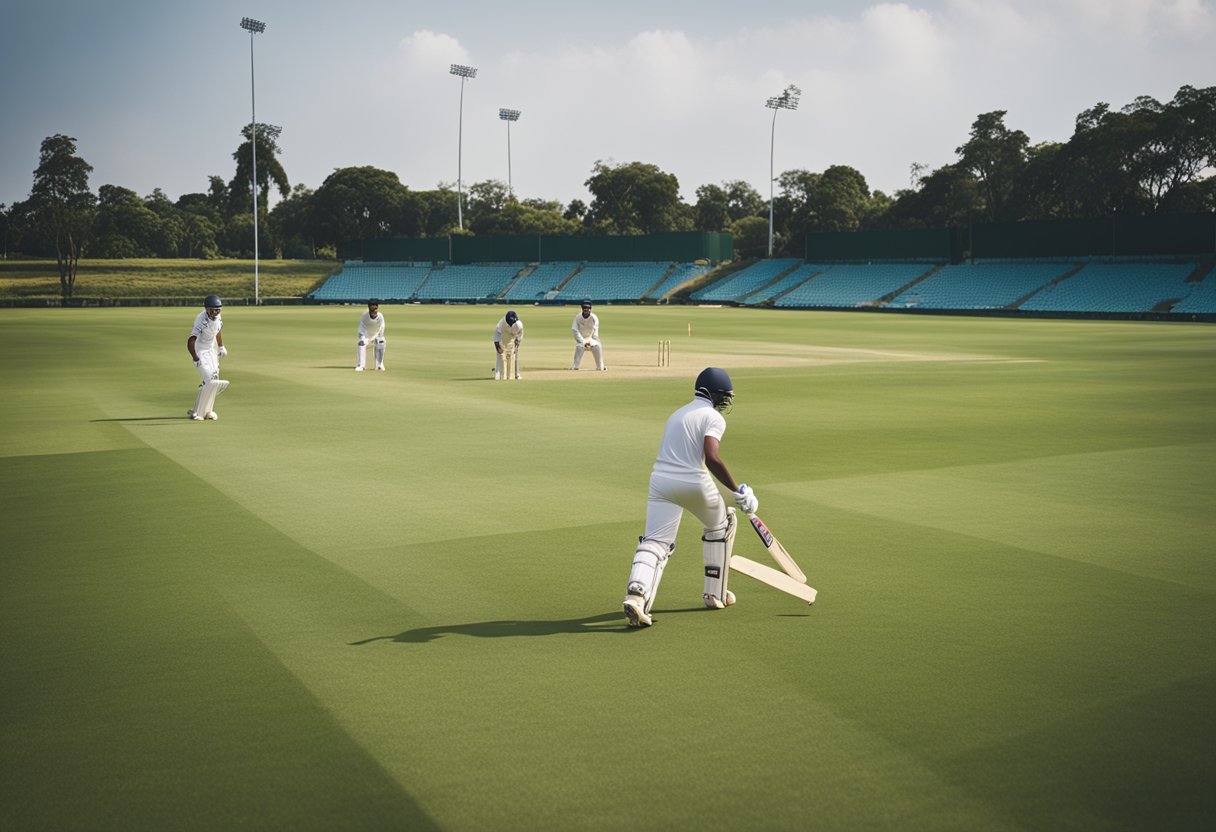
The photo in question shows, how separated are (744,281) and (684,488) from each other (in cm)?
10123

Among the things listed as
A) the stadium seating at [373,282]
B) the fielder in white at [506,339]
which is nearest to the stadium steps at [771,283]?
the stadium seating at [373,282]

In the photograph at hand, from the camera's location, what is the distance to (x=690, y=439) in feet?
26.7

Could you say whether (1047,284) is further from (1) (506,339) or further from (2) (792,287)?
(1) (506,339)

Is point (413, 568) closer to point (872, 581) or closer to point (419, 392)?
point (872, 581)

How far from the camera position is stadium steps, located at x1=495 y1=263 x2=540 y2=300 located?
11509 cm

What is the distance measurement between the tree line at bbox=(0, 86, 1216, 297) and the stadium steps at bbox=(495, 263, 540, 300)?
14961 millimetres

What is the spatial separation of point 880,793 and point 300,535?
24.1 ft

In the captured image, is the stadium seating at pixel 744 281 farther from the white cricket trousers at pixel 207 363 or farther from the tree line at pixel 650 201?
the white cricket trousers at pixel 207 363

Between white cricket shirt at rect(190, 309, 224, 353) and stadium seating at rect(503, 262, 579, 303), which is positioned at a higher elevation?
stadium seating at rect(503, 262, 579, 303)

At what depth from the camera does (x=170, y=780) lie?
18.4ft

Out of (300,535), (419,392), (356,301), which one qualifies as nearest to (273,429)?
(419,392)

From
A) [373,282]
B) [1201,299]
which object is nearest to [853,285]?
[1201,299]

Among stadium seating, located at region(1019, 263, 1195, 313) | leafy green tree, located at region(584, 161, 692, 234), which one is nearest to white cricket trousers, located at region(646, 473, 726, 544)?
stadium seating, located at region(1019, 263, 1195, 313)

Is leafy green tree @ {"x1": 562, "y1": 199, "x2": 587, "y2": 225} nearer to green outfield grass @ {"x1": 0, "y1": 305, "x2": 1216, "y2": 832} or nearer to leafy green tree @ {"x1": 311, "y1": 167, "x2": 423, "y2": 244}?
leafy green tree @ {"x1": 311, "y1": 167, "x2": 423, "y2": 244}
